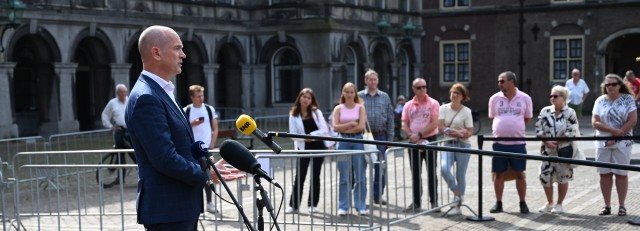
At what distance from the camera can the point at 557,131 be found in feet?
33.8

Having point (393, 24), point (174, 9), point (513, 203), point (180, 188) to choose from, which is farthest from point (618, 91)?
point (393, 24)

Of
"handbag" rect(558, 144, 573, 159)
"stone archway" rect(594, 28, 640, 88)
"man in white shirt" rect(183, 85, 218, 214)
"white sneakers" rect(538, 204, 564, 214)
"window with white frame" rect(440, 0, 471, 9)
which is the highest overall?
"window with white frame" rect(440, 0, 471, 9)

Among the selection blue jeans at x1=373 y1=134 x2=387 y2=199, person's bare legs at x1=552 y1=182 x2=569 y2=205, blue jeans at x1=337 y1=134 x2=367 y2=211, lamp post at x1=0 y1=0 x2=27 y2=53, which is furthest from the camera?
lamp post at x1=0 y1=0 x2=27 y2=53

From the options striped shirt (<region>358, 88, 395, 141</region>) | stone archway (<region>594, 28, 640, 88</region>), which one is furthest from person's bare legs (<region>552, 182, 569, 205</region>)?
stone archway (<region>594, 28, 640, 88</region>)

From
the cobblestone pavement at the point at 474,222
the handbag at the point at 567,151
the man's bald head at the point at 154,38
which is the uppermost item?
the man's bald head at the point at 154,38

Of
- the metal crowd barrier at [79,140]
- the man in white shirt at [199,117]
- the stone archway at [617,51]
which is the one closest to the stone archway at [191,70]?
the metal crowd barrier at [79,140]

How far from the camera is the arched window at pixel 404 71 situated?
124ft

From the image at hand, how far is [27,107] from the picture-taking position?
26.0m

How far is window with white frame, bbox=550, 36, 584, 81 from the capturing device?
37469 mm

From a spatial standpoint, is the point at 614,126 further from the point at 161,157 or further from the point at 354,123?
the point at 161,157

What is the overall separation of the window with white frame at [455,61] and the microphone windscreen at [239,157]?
36.8 meters

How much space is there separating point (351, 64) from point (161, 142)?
29.2m

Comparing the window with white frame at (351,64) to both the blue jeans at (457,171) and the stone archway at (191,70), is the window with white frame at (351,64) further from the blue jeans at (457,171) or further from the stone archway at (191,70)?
the blue jeans at (457,171)

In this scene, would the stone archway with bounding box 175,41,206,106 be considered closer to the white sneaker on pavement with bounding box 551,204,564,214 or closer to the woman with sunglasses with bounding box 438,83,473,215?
the woman with sunglasses with bounding box 438,83,473,215
